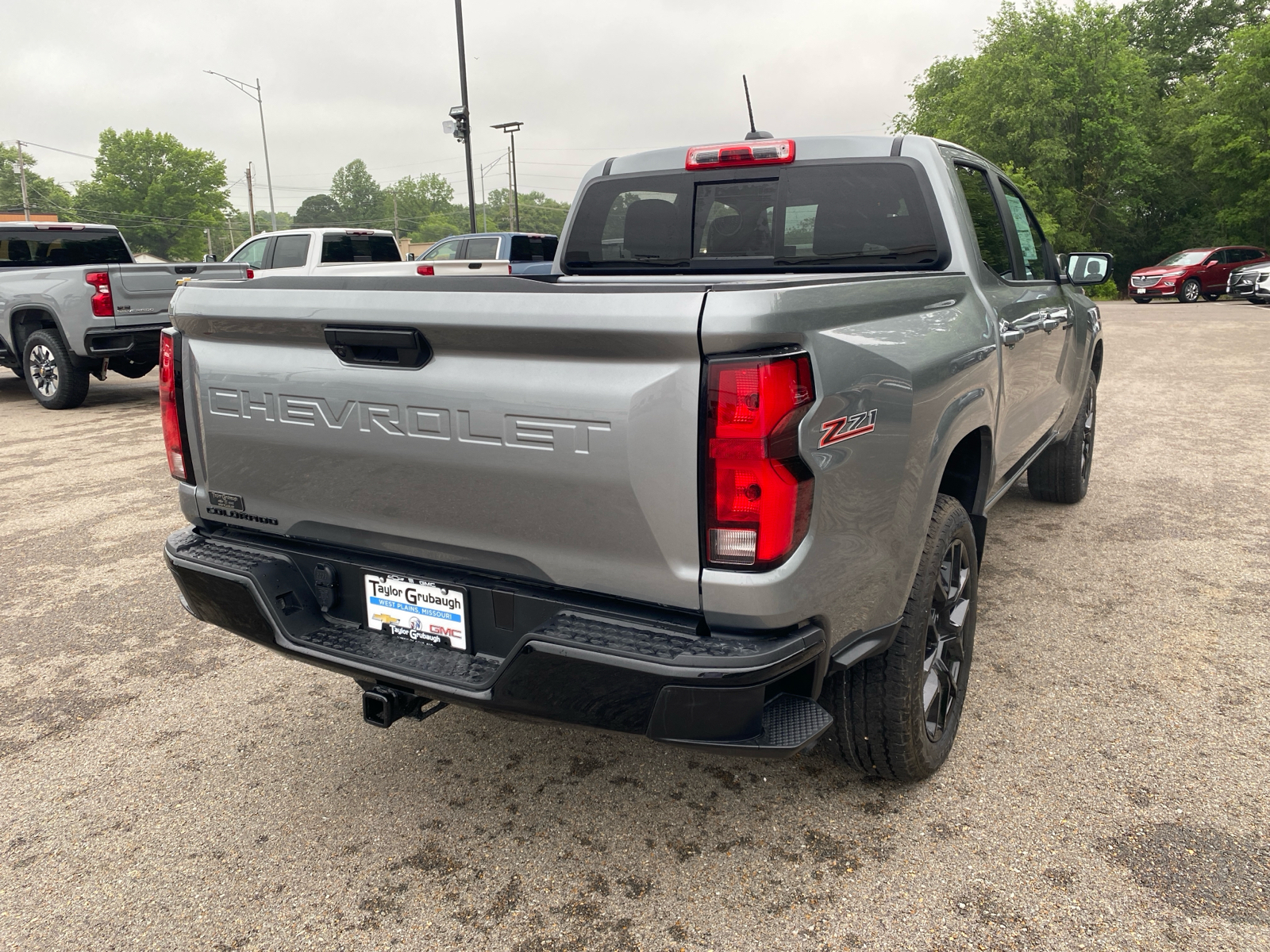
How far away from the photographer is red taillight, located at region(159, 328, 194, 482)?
8.55 ft

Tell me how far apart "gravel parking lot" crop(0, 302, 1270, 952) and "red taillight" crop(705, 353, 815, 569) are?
100 cm

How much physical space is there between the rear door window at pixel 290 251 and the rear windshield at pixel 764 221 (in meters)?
12.0

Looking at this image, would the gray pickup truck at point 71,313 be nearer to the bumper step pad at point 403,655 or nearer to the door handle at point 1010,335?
the bumper step pad at point 403,655

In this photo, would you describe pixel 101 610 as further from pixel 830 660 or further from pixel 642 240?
pixel 830 660

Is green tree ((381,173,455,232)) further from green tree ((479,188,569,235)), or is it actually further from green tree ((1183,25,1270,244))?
green tree ((1183,25,1270,244))

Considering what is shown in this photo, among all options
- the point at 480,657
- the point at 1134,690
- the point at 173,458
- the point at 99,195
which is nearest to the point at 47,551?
the point at 173,458

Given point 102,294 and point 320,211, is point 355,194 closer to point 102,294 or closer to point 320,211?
point 320,211

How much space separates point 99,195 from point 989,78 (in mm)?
91891

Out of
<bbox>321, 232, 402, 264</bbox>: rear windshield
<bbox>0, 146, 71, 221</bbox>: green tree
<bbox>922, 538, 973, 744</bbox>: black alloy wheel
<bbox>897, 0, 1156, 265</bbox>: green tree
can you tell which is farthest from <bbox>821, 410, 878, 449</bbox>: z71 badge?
<bbox>0, 146, 71, 221</bbox>: green tree

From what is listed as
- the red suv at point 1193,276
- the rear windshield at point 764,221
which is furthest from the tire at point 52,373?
the red suv at point 1193,276

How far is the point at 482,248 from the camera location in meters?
16.1

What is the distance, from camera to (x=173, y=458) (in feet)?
8.86

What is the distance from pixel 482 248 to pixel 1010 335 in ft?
45.6

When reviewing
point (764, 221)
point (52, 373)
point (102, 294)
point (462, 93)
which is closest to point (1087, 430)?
point (764, 221)
